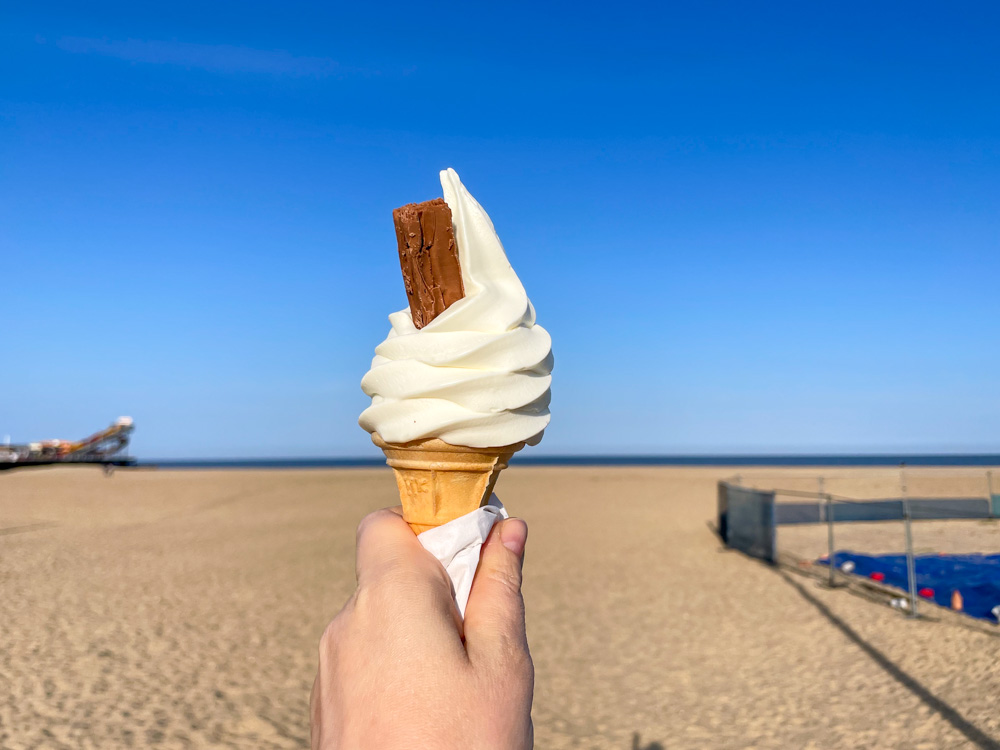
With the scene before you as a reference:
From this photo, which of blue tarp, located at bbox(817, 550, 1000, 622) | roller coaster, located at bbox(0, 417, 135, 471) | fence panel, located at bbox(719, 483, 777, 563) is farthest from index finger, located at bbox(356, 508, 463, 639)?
roller coaster, located at bbox(0, 417, 135, 471)

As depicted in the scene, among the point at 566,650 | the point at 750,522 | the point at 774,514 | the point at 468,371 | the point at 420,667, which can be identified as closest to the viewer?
the point at 420,667

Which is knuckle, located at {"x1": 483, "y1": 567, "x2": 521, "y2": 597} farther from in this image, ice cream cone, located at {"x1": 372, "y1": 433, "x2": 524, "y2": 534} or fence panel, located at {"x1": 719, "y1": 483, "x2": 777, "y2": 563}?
fence panel, located at {"x1": 719, "y1": 483, "x2": 777, "y2": 563}

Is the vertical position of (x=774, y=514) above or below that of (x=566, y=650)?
above

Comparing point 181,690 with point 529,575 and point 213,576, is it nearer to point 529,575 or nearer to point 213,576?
point 213,576

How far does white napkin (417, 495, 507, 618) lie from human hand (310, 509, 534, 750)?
7cm

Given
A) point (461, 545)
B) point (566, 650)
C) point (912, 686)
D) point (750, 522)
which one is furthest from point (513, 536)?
point (750, 522)

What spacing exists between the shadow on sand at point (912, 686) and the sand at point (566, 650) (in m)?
0.02

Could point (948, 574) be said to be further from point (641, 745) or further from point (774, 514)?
point (641, 745)

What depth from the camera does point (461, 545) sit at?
6.91ft

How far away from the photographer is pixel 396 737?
1.45m

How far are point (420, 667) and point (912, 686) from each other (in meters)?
7.63

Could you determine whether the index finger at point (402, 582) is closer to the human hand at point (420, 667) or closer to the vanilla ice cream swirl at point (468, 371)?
the human hand at point (420, 667)

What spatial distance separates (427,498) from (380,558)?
19.8 inches

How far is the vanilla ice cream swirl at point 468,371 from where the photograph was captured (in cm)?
235
